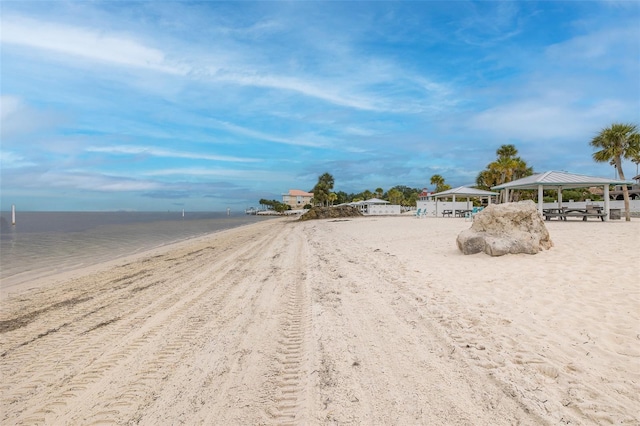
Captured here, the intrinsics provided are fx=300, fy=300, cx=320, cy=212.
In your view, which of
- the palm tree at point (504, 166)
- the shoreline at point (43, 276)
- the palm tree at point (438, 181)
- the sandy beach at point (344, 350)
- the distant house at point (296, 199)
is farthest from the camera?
the distant house at point (296, 199)

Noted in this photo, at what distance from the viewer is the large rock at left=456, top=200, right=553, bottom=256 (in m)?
7.61

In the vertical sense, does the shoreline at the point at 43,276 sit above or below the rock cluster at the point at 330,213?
below

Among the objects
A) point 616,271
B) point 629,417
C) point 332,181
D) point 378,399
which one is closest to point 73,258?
point 378,399

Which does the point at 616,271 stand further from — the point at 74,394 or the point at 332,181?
the point at 332,181

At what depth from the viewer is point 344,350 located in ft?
11.0

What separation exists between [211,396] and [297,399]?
760mm

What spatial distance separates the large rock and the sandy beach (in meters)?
1.16

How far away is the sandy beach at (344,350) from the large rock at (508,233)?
1.16 metres

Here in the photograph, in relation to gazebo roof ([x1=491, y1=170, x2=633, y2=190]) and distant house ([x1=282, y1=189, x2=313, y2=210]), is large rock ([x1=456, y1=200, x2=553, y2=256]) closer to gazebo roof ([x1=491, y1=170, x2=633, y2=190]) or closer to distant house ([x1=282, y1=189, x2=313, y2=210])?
gazebo roof ([x1=491, y1=170, x2=633, y2=190])

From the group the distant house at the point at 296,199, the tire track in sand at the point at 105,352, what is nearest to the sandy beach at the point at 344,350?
the tire track in sand at the point at 105,352

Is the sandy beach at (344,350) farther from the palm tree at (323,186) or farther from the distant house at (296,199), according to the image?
the distant house at (296,199)

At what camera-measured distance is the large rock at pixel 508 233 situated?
761 cm

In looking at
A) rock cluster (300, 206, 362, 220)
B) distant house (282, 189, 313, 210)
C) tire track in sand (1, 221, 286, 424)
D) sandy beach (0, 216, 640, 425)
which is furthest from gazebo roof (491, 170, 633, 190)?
distant house (282, 189, 313, 210)

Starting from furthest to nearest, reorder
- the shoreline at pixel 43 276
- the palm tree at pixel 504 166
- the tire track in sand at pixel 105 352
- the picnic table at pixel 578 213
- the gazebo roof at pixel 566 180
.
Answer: the palm tree at pixel 504 166, the gazebo roof at pixel 566 180, the picnic table at pixel 578 213, the shoreline at pixel 43 276, the tire track in sand at pixel 105 352
